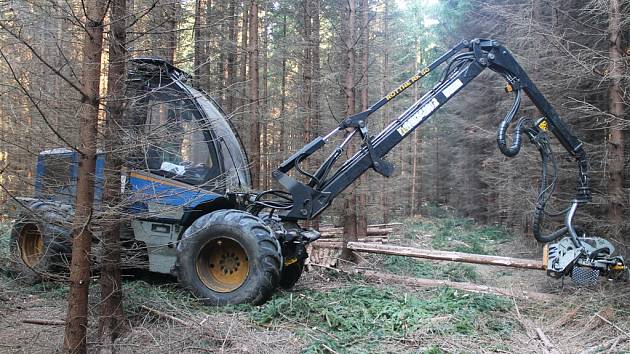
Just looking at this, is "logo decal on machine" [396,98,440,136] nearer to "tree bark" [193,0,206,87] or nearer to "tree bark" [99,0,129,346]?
"tree bark" [193,0,206,87]

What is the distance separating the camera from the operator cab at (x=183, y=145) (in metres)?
5.30

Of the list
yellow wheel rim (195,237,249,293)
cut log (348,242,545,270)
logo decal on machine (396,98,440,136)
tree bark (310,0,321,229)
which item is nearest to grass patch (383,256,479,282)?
cut log (348,242,545,270)

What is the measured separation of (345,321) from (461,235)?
50.3ft

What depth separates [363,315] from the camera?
607 cm

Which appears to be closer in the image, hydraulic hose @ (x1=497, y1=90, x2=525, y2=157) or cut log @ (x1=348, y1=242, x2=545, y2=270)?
hydraulic hose @ (x1=497, y1=90, x2=525, y2=157)

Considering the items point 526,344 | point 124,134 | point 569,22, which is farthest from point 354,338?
point 569,22

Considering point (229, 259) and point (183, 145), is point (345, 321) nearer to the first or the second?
point (229, 259)

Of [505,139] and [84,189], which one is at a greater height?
[505,139]

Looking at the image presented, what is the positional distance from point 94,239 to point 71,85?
5.75 feet

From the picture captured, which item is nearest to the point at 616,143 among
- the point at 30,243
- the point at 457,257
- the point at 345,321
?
the point at 457,257

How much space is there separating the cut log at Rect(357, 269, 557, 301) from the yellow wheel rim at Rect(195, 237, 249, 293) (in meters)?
3.12

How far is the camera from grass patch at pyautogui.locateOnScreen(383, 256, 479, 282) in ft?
32.0

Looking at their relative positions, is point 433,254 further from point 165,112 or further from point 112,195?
point 112,195

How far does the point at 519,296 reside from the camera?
299 inches
